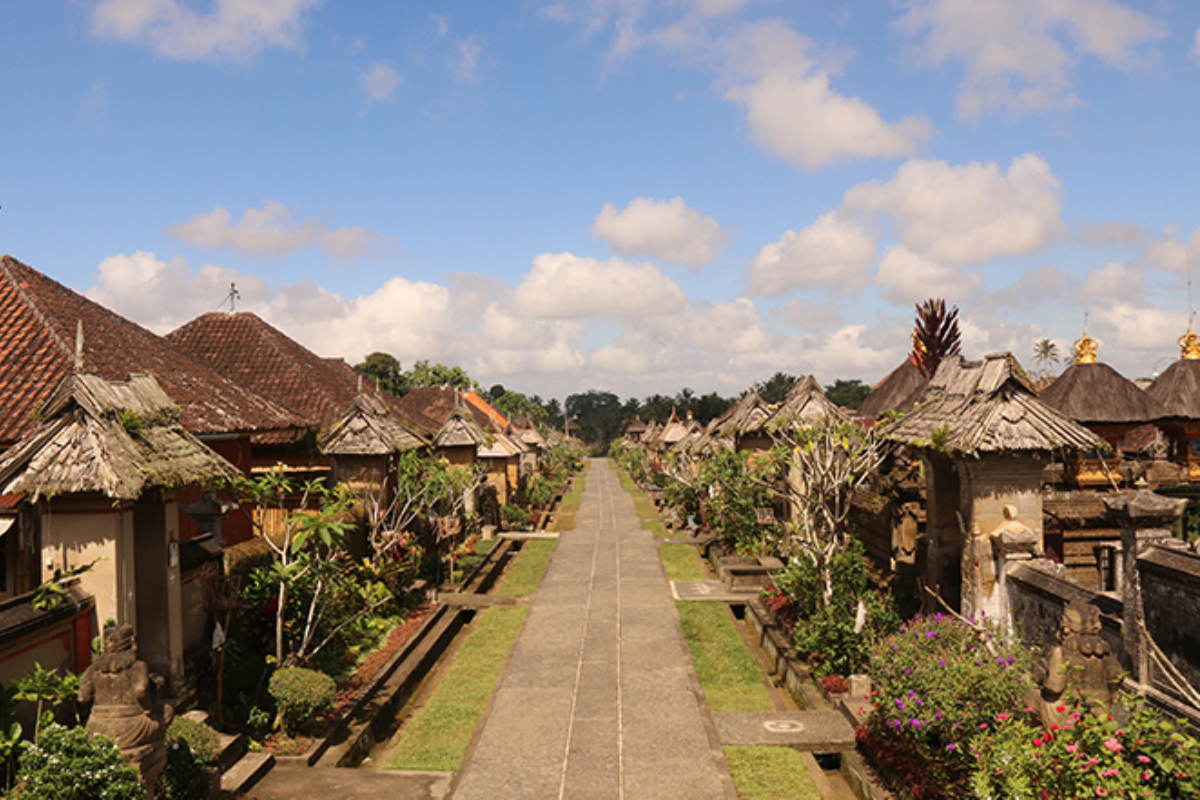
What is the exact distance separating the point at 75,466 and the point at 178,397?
654 cm

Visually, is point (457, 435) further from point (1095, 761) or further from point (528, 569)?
point (1095, 761)

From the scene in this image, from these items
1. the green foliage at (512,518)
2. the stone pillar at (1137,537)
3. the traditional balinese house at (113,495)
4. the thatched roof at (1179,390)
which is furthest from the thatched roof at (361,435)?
the thatched roof at (1179,390)

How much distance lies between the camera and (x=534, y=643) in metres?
14.0

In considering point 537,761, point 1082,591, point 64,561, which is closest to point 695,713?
point 537,761

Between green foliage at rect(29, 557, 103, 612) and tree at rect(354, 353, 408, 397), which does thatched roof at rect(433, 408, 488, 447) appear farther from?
tree at rect(354, 353, 408, 397)

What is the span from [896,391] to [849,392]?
110671 millimetres

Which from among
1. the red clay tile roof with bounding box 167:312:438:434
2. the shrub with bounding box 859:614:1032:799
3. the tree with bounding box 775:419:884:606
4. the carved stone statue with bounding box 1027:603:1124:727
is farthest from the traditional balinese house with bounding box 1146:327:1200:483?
the red clay tile roof with bounding box 167:312:438:434

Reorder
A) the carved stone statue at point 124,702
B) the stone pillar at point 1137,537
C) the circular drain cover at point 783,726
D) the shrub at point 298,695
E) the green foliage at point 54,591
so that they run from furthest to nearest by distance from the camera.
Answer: the circular drain cover at point 783,726 < the shrub at point 298,695 < the stone pillar at point 1137,537 < the green foliage at point 54,591 < the carved stone statue at point 124,702

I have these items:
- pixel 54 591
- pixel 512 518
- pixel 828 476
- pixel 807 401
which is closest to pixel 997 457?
pixel 828 476

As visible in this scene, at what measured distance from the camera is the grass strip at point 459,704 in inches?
367

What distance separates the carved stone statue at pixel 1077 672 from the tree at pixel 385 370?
249 feet

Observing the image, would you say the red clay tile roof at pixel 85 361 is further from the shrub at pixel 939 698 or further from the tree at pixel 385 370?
the tree at pixel 385 370

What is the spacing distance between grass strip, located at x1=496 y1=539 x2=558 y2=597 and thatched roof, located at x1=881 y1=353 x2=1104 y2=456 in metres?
10.8

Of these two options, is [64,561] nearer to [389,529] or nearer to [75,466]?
[75,466]
